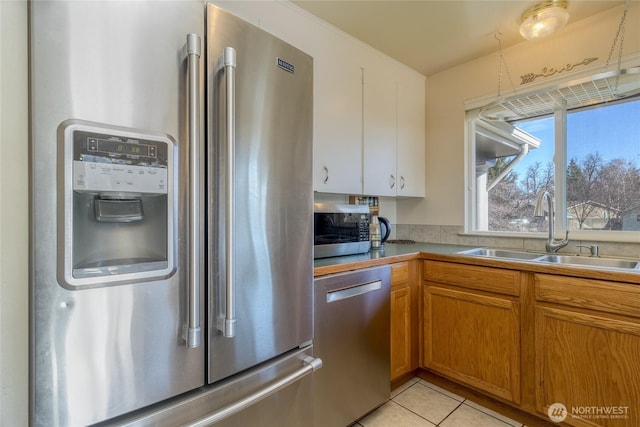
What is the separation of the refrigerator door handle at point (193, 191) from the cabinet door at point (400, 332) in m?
1.31

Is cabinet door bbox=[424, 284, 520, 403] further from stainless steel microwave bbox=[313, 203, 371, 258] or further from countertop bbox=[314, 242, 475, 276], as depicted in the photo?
stainless steel microwave bbox=[313, 203, 371, 258]

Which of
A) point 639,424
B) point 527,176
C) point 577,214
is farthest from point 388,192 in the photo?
point 639,424

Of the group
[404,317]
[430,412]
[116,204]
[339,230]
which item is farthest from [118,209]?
[430,412]

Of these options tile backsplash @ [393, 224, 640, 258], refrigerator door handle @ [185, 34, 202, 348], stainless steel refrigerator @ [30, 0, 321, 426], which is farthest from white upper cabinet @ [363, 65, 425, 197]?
refrigerator door handle @ [185, 34, 202, 348]

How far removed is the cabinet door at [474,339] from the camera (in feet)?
5.45

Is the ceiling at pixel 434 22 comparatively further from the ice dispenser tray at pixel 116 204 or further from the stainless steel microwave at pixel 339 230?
the ice dispenser tray at pixel 116 204

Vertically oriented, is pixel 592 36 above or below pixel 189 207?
above

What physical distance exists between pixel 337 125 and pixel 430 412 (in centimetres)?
183

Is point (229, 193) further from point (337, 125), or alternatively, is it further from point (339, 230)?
point (337, 125)

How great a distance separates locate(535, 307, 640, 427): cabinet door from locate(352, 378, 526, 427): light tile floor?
0.32 metres

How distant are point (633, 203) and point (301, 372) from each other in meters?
2.21

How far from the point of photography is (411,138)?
2.61m

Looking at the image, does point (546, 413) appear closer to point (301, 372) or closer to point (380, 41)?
point (301, 372)

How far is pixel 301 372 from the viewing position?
43.3 inches
